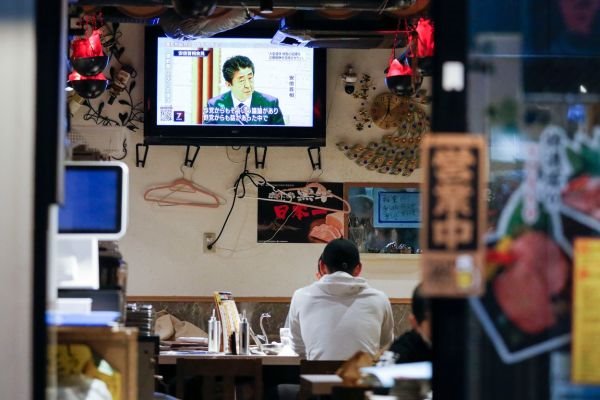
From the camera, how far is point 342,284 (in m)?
6.29

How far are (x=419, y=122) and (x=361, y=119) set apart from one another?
483 mm

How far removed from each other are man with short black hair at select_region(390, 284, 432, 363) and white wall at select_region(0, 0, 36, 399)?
121 cm

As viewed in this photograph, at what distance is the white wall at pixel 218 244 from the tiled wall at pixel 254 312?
0.09 meters

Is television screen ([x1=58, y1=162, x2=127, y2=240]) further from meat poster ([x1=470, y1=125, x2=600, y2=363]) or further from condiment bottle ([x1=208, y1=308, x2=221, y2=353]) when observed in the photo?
condiment bottle ([x1=208, y1=308, x2=221, y2=353])

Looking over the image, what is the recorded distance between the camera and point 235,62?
8945 millimetres

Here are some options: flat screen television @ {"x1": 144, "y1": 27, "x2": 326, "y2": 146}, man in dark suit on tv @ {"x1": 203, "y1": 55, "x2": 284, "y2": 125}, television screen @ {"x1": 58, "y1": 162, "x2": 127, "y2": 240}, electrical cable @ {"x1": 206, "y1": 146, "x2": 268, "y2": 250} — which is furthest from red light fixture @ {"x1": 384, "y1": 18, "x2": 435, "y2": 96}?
television screen @ {"x1": 58, "y1": 162, "x2": 127, "y2": 240}

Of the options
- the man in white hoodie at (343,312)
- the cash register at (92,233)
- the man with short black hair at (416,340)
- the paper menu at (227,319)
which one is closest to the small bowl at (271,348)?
the paper menu at (227,319)

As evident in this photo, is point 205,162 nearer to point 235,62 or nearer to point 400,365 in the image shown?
point 235,62

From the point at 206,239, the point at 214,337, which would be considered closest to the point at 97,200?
the point at 214,337

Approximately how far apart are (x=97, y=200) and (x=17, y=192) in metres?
1.10

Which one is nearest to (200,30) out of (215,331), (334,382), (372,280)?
(215,331)

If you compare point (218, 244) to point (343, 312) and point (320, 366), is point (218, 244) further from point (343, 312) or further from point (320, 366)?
point (320, 366)

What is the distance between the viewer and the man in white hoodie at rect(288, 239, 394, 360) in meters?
6.26

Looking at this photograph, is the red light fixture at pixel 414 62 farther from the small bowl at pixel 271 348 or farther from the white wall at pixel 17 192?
the white wall at pixel 17 192
